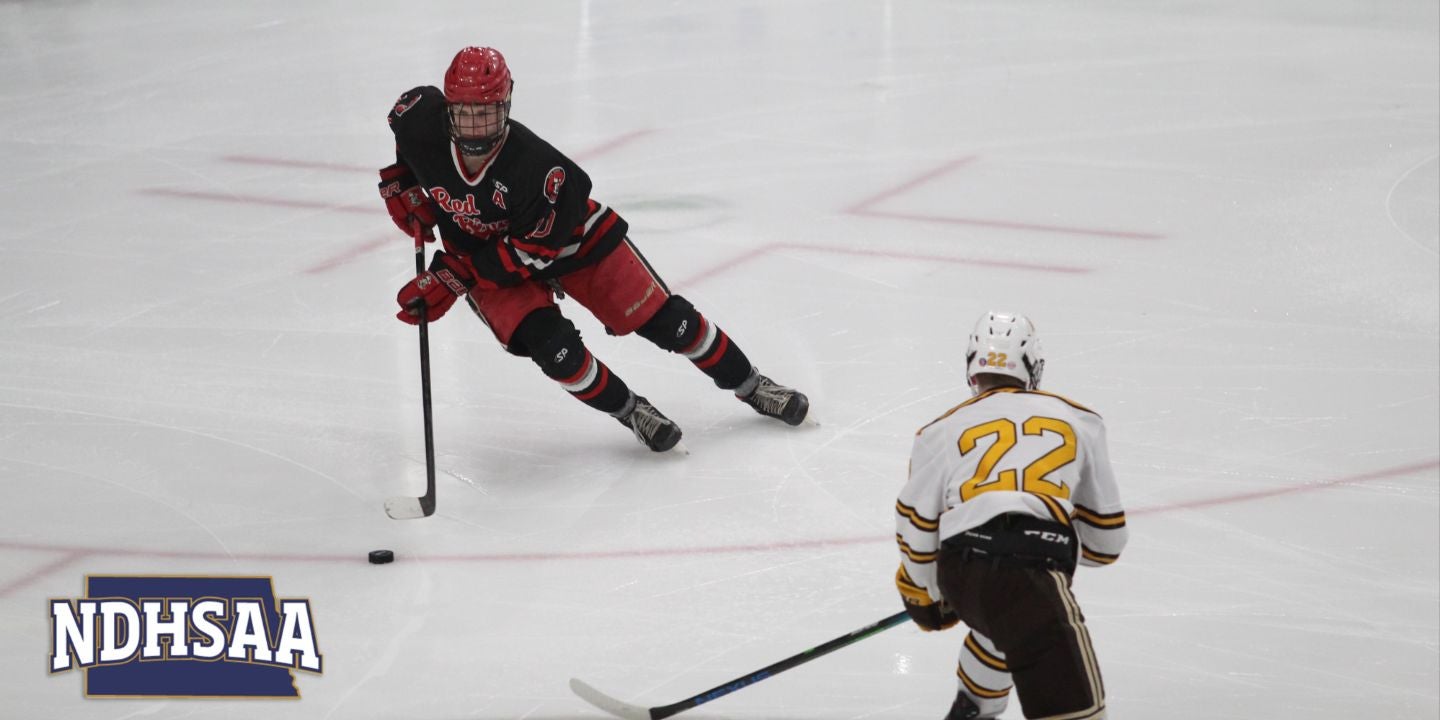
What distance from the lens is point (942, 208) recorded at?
5957mm

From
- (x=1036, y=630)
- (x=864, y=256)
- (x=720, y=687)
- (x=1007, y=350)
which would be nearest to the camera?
(x=1036, y=630)

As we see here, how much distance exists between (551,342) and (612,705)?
1164 millimetres

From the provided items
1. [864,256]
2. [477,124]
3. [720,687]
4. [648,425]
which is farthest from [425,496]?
[864,256]

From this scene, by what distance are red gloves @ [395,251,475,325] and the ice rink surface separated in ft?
1.32

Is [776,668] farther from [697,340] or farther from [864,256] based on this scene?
[864,256]

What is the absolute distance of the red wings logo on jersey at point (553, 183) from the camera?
377cm

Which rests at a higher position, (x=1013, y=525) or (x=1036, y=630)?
(x=1013, y=525)

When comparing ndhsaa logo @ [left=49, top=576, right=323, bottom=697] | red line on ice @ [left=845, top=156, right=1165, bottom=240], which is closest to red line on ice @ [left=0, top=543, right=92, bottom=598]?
ndhsaa logo @ [left=49, top=576, right=323, bottom=697]

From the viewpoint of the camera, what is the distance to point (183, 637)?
3207 millimetres

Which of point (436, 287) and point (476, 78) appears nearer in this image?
point (476, 78)

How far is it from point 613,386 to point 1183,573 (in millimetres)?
1394

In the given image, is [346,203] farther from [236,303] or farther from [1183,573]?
[1183,573]

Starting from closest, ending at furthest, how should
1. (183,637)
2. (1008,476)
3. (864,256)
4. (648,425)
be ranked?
(1008,476), (183,637), (648,425), (864,256)

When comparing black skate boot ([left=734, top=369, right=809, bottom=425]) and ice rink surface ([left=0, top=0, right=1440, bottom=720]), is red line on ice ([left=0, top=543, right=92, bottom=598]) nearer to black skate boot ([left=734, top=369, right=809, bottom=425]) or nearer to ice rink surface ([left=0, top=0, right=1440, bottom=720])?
ice rink surface ([left=0, top=0, right=1440, bottom=720])
